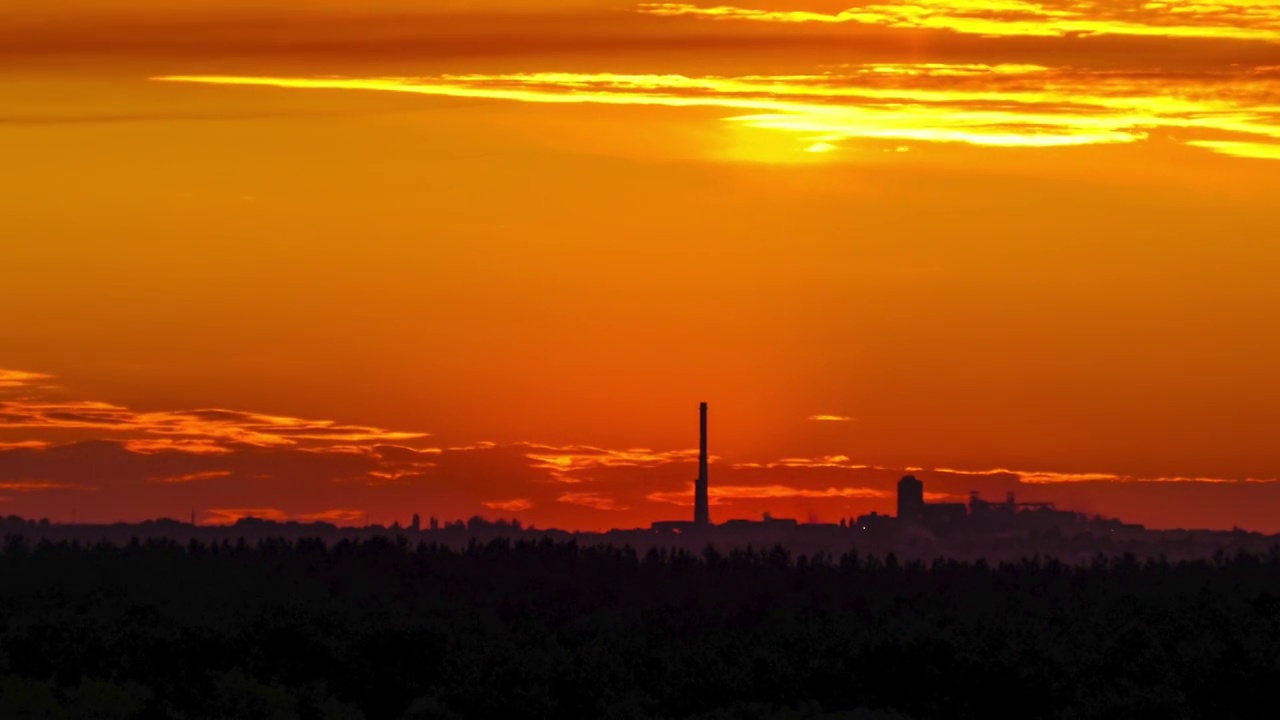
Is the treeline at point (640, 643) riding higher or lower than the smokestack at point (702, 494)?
lower

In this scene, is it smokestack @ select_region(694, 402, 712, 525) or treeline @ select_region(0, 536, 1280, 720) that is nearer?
treeline @ select_region(0, 536, 1280, 720)

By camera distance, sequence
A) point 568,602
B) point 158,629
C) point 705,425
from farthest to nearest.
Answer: point 705,425 → point 568,602 → point 158,629

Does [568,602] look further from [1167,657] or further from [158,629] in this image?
[1167,657]

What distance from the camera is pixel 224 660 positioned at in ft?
198

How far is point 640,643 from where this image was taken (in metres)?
63.0

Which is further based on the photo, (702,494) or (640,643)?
(702,494)

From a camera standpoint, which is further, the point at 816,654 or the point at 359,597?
the point at 359,597

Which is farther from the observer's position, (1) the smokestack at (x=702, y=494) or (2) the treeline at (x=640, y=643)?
(1) the smokestack at (x=702, y=494)

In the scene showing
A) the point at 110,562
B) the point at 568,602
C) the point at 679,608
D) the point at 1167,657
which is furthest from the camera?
the point at 110,562

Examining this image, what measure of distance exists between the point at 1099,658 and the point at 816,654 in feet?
23.9

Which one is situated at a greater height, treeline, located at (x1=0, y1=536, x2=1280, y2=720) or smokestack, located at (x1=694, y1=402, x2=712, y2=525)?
smokestack, located at (x1=694, y1=402, x2=712, y2=525)

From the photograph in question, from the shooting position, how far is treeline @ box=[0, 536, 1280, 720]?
5138 centimetres

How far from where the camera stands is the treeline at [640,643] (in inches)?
2023

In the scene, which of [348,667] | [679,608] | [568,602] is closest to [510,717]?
[348,667]
